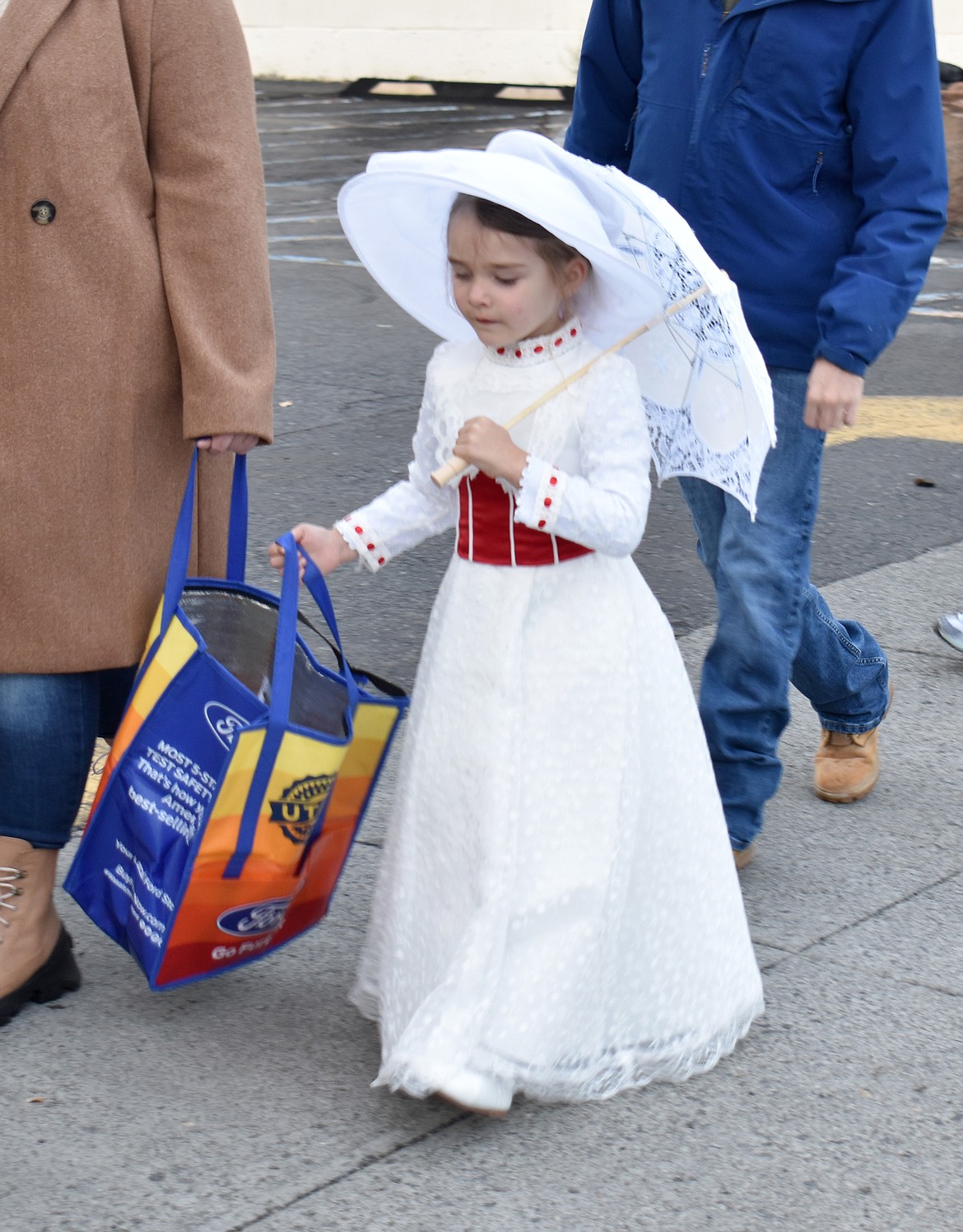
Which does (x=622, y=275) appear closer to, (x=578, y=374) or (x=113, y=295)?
(x=578, y=374)

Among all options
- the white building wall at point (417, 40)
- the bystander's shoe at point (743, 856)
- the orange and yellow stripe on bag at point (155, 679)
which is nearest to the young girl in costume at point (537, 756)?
the orange and yellow stripe on bag at point (155, 679)

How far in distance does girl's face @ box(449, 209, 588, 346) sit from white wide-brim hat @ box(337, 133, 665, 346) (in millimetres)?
55

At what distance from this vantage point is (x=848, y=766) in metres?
4.02

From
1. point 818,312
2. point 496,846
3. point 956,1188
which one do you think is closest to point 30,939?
point 496,846

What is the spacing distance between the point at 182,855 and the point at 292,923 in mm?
314

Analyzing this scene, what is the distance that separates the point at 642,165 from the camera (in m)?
3.45

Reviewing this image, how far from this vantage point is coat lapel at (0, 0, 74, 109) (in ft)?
8.62

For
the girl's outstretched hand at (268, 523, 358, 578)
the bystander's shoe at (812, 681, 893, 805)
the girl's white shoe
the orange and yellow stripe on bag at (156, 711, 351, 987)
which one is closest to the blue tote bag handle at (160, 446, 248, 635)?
the girl's outstretched hand at (268, 523, 358, 578)

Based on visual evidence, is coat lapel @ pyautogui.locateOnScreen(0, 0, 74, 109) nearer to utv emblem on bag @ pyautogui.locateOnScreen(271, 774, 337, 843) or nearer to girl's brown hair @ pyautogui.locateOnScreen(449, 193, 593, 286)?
girl's brown hair @ pyautogui.locateOnScreen(449, 193, 593, 286)

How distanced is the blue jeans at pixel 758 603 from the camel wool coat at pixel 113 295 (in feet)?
3.53

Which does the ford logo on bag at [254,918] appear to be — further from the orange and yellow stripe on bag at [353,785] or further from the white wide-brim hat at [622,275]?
the white wide-brim hat at [622,275]

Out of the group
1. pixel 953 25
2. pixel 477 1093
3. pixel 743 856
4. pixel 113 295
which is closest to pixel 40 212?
pixel 113 295

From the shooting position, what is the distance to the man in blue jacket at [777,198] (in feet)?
10.5

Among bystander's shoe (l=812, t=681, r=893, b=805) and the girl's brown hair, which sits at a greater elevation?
the girl's brown hair
